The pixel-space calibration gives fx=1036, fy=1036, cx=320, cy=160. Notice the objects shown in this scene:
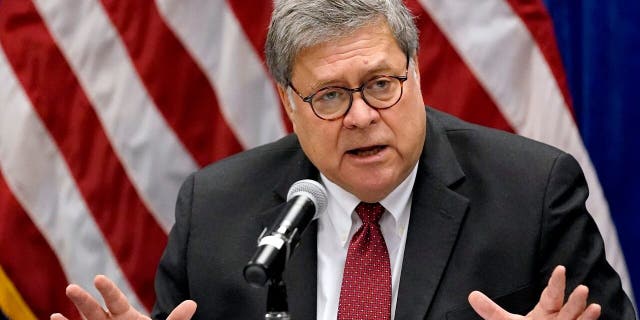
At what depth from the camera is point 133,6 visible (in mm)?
3465

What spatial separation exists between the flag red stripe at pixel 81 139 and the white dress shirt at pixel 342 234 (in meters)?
0.99

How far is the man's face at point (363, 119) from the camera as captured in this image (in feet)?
8.10

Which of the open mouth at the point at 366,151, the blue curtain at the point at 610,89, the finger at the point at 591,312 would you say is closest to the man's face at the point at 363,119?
the open mouth at the point at 366,151

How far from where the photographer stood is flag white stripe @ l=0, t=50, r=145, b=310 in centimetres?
350

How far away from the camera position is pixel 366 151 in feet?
8.28

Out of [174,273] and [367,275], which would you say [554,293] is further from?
[174,273]

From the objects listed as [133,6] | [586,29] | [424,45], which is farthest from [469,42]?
[133,6]

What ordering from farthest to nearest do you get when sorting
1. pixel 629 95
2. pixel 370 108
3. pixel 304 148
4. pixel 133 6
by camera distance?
pixel 133 6, pixel 629 95, pixel 304 148, pixel 370 108

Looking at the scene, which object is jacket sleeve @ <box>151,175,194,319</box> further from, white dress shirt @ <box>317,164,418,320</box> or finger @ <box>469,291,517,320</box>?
finger @ <box>469,291,517,320</box>

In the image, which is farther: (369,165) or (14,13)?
(14,13)

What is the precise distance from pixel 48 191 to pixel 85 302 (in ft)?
4.26

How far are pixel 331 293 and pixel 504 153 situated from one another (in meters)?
0.58

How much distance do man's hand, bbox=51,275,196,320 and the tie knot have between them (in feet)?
1.79

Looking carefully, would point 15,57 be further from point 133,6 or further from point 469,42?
point 469,42
